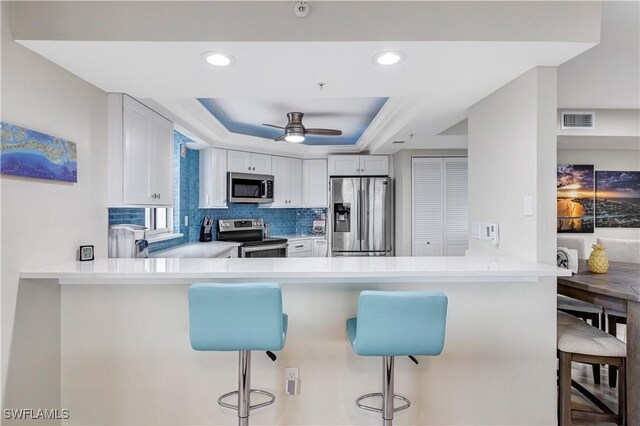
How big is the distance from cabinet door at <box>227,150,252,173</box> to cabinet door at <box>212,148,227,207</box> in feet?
0.24

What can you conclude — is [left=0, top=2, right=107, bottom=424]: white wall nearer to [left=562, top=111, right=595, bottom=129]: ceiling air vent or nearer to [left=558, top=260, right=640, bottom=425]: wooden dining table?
[left=558, top=260, right=640, bottom=425]: wooden dining table

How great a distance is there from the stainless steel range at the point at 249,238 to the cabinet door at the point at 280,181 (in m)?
0.45

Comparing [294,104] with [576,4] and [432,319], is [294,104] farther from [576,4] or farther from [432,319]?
[432,319]

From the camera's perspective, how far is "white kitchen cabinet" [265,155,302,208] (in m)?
5.05

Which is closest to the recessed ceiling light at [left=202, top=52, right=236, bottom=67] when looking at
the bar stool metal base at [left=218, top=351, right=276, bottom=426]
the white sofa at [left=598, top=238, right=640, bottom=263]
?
the bar stool metal base at [left=218, top=351, right=276, bottom=426]

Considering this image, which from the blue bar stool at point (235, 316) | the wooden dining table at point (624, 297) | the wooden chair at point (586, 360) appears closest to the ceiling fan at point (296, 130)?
the blue bar stool at point (235, 316)

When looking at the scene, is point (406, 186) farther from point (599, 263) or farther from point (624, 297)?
point (624, 297)

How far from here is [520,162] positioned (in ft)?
6.77

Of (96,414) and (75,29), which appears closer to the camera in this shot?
(75,29)

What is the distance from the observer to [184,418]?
1.98 m

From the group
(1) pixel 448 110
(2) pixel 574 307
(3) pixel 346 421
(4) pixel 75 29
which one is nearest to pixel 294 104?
(1) pixel 448 110

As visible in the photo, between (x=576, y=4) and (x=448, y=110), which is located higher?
(x=576, y=4)

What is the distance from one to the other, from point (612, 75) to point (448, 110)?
4.42 feet

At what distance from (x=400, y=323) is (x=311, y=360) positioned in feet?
2.39
